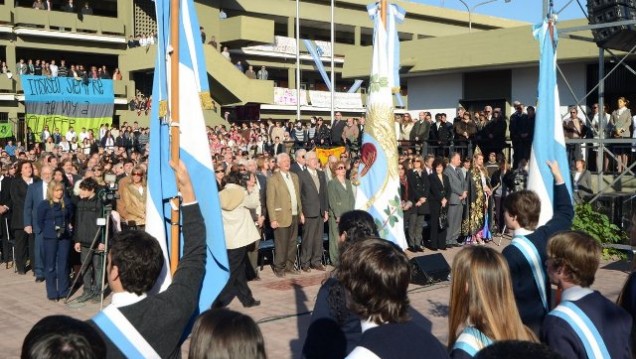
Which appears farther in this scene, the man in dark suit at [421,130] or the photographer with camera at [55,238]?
the man in dark suit at [421,130]

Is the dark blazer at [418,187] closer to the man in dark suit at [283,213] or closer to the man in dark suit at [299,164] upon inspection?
the man in dark suit at [299,164]

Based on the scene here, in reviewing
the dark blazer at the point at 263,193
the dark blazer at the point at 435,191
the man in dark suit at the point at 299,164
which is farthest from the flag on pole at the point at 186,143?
the dark blazer at the point at 435,191

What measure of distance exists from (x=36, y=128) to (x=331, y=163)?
2199 centimetres

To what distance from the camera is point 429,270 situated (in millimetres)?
11070

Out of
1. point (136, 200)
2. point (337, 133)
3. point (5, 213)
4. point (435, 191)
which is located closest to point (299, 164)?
point (435, 191)

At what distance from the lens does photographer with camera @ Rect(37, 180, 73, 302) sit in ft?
33.0

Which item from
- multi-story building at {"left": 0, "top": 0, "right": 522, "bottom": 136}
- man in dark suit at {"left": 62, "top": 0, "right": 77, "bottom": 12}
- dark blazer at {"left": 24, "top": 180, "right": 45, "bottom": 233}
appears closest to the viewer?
dark blazer at {"left": 24, "top": 180, "right": 45, "bottom": 233}

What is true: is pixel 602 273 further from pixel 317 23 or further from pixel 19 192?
pixel 317 23

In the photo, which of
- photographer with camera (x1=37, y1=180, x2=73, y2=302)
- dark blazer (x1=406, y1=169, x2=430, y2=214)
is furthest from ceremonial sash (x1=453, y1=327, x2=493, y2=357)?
dark blazer (x1=406, y1=169, x2=430, y2=214)

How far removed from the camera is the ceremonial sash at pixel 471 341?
310cm

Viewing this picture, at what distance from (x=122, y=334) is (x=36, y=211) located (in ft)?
26.8

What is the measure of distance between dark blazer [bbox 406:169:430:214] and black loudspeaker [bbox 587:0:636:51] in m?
4.20

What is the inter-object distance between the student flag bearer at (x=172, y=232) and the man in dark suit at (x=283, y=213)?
638cm

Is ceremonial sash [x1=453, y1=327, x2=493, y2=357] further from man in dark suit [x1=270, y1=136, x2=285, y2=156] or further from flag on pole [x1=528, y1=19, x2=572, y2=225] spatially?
man in dark suit [x1=270, y1=136, x2=285, y2=156]
